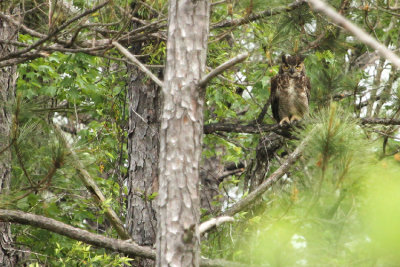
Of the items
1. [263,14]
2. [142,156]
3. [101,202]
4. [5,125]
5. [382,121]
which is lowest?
[101,202]

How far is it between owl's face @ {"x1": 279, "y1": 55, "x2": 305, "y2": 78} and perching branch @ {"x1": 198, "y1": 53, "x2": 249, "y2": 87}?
3097mm

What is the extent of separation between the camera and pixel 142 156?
4457 mm

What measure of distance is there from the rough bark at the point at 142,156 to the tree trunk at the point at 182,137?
5.05ft

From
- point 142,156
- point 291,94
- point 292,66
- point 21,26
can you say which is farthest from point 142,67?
A: point 291,94

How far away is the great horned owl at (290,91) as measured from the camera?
5.83 meters

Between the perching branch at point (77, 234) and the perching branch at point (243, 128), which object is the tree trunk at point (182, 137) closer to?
the perching branch at point (77, 234)

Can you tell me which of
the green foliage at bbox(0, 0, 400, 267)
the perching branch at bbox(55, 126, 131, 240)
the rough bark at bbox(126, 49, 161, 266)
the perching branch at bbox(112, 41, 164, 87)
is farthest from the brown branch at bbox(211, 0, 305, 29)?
the perching branch at bbox(55, 126, 131, 240)

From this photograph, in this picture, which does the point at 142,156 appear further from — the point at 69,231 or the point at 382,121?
the point at 382,121

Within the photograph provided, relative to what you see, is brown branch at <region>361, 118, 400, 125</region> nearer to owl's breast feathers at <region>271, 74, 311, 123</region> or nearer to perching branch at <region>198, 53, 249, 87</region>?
owl's breast feathers at <region>271, 74, 311, 123</region>

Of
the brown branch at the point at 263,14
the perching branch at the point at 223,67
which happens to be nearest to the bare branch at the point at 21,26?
the brown branch at the point at 263,14

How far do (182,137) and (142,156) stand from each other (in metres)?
1.83

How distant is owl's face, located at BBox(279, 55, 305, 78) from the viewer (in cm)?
566

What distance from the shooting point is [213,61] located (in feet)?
15.3

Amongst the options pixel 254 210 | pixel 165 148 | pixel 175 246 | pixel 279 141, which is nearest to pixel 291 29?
pixel 279 141
